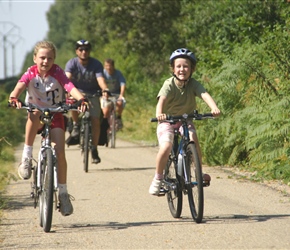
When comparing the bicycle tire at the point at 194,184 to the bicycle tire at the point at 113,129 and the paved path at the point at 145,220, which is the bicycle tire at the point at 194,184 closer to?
the paved path at the point at 145,220

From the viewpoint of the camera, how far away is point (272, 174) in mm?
12422

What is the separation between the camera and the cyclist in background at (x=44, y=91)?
9.20m

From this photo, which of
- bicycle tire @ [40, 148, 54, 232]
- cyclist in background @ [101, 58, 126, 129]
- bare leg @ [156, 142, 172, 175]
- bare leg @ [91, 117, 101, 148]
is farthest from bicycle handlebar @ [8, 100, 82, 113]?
cyclist in background @ [101, 58, 126, 129]

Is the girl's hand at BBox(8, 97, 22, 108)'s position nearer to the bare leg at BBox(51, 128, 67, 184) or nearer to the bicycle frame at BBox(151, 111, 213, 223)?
the bare leg at BBox(51, 128, 67, 184)

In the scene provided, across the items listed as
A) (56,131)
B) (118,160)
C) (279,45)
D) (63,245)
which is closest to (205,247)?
(63,245)

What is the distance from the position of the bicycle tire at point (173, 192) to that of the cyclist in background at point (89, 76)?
18.0ft

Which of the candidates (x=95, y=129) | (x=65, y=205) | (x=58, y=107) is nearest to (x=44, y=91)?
(x=58, y=107)

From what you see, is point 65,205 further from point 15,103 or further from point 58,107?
point 15,103

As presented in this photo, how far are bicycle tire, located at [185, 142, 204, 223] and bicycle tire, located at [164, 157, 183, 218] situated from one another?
231 mm

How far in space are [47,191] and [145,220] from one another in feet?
4.02

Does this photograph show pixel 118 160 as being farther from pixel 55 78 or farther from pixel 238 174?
pixel 55 78

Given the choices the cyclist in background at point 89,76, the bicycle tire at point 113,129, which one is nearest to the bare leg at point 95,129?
the cyclist in background at point 89,76

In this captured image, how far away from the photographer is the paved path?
26.3 ft

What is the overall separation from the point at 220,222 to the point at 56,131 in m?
1.88
